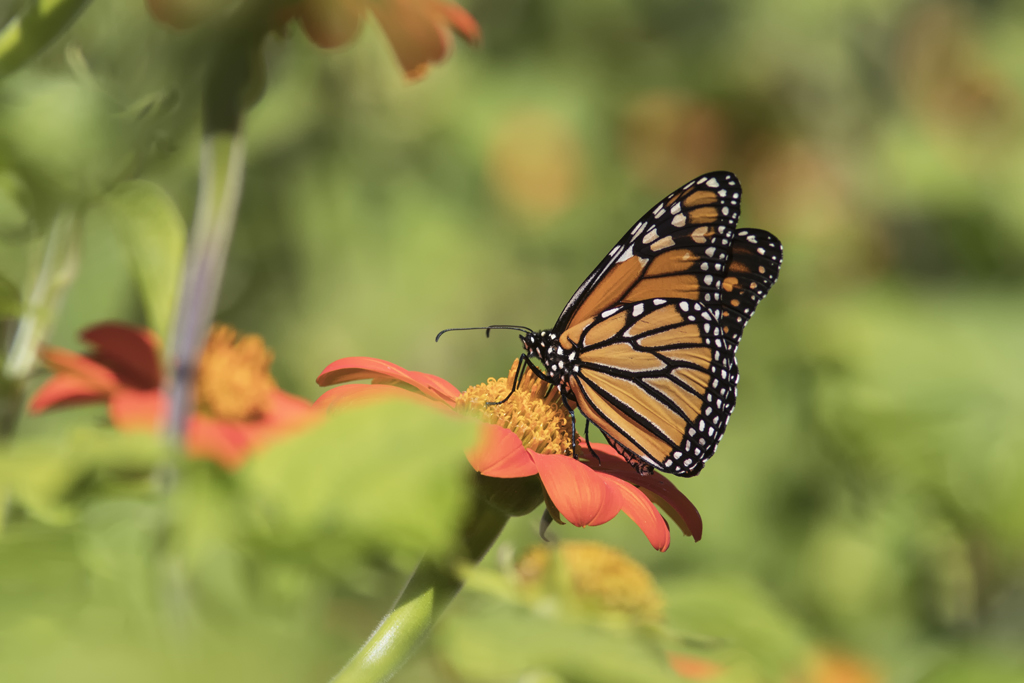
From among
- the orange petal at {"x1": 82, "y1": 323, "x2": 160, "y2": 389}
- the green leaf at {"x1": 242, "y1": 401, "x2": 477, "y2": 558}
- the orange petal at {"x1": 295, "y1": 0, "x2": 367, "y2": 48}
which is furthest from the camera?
the orange petal at {"x1": 82, "y1": 323, "x2": 160, "y2": 389}

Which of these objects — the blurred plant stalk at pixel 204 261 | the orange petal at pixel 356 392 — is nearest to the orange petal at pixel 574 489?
the orange petal at pixel 356 392

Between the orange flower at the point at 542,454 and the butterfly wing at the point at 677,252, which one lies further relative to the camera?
the butterfly wing at the point at 677,252

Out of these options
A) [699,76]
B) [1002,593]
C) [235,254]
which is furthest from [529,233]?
[1002,593]

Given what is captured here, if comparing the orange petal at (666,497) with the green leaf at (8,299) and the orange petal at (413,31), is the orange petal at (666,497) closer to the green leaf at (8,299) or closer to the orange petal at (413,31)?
the orange petal at (413,31)

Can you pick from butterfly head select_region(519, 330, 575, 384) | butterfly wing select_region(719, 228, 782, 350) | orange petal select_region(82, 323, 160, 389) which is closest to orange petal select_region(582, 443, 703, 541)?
butterfly head select_region(519, 330, 575, 384)

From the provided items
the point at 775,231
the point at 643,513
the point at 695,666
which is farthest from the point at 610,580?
the point at 775,231

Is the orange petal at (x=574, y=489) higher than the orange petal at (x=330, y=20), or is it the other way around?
the orange petal at (x=330, y=20)

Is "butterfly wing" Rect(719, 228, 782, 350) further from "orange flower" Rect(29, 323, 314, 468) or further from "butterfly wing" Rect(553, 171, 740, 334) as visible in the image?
"orange flower" Rect(29, 323, 314, 468)
